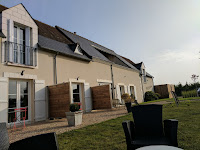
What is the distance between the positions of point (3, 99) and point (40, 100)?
1794 mm

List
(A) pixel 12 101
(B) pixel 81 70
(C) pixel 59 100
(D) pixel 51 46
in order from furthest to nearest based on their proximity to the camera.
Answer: (B) pixel 81 70, (D) pixel 51 46, (C) pixel 59 100, (A) pixel 12 101

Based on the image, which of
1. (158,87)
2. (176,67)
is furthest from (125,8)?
(158,87)

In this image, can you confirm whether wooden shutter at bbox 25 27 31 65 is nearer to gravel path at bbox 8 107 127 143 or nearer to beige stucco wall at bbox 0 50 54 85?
beige stucco wall at bbox 0 50 54 85

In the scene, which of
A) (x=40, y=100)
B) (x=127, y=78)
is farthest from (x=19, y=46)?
(x=127, y=78)

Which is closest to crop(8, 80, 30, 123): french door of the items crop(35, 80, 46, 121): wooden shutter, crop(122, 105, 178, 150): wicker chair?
crop(35, 80, 46, 121): wooden shutter

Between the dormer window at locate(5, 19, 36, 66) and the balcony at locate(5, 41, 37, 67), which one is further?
the dormer window at locate(5, 19, 36, 66)

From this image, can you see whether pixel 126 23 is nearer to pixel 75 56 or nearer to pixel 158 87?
pixel 75 56

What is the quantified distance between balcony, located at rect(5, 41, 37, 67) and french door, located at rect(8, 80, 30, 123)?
98 centimetres

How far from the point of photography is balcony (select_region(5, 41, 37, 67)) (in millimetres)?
6777

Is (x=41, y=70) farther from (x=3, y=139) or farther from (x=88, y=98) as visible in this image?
(x=3, y=139)

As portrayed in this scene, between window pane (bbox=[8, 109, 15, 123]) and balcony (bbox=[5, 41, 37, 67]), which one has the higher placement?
balcony (bbox=[5, 41, 37, 67])

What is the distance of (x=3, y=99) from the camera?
623cm

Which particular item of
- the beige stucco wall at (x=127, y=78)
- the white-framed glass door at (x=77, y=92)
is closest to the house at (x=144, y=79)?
the beige stucco wall at (x=127, y=78)

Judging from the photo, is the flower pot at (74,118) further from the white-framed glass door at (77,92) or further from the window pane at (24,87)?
the white-framed glass door at (77,92)
